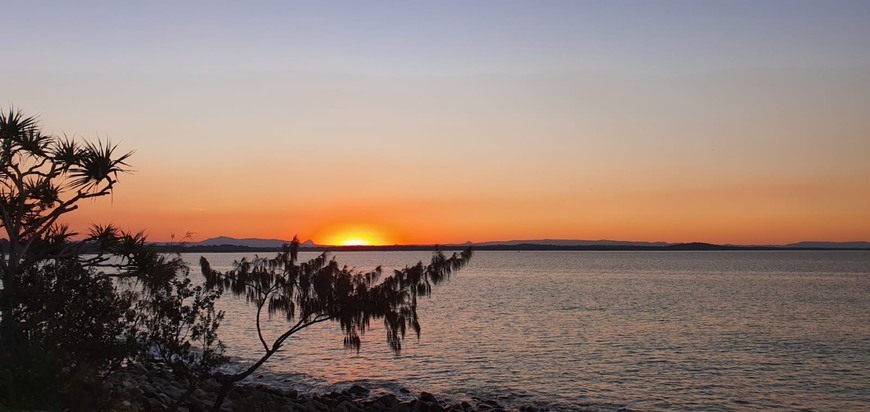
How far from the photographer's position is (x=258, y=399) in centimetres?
2445

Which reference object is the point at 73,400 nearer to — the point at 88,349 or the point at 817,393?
the point at 88,349

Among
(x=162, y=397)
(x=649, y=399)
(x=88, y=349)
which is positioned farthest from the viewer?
(x=649, y=399)

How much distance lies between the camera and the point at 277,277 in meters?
19.7

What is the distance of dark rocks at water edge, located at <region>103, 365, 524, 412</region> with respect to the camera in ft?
70.1

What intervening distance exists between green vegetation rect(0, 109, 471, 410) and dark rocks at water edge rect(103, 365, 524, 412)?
2.56m

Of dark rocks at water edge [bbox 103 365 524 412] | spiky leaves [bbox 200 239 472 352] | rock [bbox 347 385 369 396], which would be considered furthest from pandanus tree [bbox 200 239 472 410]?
rock [bbox 347 385 369 396]

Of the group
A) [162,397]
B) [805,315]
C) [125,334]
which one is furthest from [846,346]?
[125,334]

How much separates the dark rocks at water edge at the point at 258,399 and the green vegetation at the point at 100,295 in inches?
101

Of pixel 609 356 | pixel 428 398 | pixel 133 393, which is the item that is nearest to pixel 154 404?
pixel 133 393

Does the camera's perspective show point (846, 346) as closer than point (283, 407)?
No

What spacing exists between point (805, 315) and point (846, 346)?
19764 mm

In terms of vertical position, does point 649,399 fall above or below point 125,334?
below

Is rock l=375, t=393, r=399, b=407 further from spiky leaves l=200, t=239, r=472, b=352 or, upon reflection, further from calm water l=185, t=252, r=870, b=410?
spiky leaves l=200, t=239, r=472, b=352

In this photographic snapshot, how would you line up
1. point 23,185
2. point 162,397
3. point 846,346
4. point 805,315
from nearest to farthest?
point 23,185
point 162,397
point 846,346
point 805,315
